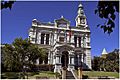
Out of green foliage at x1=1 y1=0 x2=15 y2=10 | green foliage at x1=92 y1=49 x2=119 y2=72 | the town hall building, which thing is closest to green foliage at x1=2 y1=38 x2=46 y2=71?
the town hall building

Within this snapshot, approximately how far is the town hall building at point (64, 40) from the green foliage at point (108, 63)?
14.9ft

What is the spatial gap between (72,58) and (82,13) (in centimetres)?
1629

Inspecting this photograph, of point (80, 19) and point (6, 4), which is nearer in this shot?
point (6, 4)

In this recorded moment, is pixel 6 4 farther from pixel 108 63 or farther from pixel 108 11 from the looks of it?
pixel 108 63

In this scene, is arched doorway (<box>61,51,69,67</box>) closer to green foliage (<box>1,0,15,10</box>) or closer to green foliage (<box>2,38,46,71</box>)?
green foliage (<box>2,38,46,71</box>)

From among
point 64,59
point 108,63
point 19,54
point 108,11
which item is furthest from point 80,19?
point 108,11

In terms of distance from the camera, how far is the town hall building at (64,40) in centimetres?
4922

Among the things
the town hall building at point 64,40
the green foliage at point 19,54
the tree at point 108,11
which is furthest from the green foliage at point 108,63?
the tree at point 108,11

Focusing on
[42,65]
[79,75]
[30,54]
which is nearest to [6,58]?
[30,54]

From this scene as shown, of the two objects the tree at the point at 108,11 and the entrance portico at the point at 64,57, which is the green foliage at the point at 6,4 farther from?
the entrance portico at the point at 64,57

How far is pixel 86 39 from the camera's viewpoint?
181 feet

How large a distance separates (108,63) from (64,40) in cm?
1160

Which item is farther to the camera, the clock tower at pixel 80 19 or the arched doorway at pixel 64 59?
the clock tower at pixel 80 19

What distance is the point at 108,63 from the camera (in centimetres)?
5516
